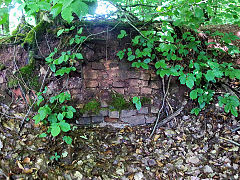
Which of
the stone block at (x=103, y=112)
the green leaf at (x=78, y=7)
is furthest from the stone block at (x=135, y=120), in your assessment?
the green leaf at (x=78, y=7)

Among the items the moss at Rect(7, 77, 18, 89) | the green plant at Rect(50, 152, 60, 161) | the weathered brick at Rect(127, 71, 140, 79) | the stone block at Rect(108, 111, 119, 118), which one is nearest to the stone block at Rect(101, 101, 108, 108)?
the stone block at Rect(108, 111, 119, 118)

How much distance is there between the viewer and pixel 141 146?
2631 millimetres

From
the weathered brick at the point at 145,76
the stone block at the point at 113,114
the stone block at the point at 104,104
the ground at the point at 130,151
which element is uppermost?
the weathered brick at the point at 145,76

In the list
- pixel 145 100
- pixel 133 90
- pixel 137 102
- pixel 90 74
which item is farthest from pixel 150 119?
pixel 90 74

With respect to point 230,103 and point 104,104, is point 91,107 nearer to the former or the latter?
point 104,104

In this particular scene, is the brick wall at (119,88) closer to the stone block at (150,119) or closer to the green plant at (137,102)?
the stone block at (150,119)

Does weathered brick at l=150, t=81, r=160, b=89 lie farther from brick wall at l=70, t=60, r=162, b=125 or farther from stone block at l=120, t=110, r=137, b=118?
stone block at l=120, t=110, r=137, b=118

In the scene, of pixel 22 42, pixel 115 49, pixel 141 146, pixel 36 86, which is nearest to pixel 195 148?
pixel 141 146

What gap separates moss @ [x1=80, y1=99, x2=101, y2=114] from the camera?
279cm

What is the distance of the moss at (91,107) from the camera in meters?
2.79

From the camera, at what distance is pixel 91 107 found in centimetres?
279

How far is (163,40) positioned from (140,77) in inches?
28.0

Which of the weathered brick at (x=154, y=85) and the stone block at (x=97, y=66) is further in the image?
the weathered brick at (x=154, y=85)

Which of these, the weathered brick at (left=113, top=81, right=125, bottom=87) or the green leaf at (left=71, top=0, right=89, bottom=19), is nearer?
the green leaf at (left=71, top=0, right=89, bottom=19)
